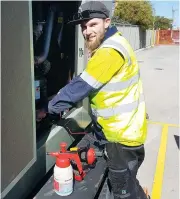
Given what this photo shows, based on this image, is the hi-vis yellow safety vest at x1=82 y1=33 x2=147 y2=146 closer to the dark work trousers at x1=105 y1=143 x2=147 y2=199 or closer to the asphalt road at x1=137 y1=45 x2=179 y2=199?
the dark work trousers at x1=105 y1=143 x2=147 y2=199

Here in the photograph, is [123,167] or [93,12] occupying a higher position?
[93,12]

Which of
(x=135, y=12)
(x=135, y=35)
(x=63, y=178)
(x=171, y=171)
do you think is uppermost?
(x=135, y=12)

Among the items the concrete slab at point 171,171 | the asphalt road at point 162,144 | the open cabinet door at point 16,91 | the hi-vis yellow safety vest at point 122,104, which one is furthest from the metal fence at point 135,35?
the open cabinet door at point 16,91

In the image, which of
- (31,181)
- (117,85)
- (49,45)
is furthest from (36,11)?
(31,181)

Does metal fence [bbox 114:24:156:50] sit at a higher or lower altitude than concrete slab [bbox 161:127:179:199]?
higher

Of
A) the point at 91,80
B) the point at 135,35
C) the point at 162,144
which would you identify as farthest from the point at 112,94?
the point at 135,35

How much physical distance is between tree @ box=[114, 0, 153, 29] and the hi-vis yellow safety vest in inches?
1046

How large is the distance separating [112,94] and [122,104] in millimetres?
110

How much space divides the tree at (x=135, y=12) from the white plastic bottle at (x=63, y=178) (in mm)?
26847

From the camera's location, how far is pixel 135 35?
25.6 m

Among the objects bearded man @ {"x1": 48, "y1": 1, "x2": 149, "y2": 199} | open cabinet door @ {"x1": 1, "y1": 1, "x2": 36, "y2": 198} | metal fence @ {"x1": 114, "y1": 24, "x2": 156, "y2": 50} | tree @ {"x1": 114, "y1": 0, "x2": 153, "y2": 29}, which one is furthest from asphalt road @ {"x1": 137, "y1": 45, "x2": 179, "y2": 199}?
tree @ {"x1": 114, "y1": 0, "x2": 153, "y2": 29}

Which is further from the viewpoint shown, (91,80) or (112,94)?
(112,94)

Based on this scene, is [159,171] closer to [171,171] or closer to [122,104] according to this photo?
[171,171]

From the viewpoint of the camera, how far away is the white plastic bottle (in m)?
2.11
